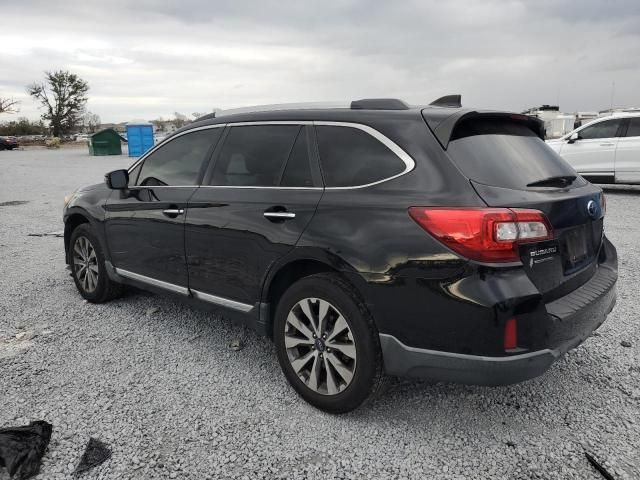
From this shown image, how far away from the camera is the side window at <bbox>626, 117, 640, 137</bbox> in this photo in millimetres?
11641

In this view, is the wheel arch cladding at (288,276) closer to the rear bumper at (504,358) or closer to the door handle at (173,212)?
the rear bumper at (504,358)

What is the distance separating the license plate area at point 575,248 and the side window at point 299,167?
4.59ft

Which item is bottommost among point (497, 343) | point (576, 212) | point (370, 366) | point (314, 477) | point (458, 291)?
point (314, 477)

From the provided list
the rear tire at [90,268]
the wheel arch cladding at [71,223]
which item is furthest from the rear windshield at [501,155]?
the wheel arch cladding at [71,223]

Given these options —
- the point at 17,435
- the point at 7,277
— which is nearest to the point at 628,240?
the point at 17,435

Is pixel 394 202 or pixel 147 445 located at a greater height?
pixel 394 202

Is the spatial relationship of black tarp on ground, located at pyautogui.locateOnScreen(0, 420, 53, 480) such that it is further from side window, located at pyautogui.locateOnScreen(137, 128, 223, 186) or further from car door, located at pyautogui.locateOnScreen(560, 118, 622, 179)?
car door, located at pyautogui.locateOnScreen(560, 118, 622, 179)

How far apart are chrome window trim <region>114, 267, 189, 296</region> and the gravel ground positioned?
1.30 ft

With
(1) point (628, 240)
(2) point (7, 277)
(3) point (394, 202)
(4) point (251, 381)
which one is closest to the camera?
(3) point (394, 202)

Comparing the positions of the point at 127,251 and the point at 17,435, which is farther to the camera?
the point at 127,251

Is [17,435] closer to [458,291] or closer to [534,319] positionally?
[458,291]

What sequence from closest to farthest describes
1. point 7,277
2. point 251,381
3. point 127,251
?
point 251,381 → point 127,251 → point 7,277

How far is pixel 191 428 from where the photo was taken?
2805 mm

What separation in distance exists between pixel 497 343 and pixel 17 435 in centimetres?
239
